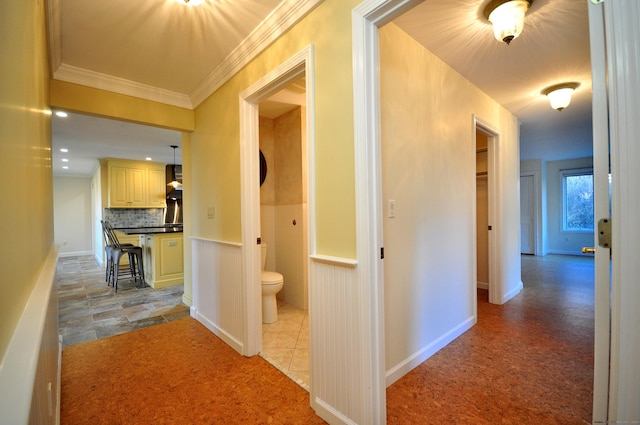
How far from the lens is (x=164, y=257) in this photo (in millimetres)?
4402

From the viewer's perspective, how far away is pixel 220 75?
8.23 feet

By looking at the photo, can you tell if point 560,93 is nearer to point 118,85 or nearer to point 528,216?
point 118,85

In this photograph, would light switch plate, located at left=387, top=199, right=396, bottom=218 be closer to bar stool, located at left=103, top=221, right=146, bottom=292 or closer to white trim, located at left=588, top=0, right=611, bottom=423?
white trim, located at left=588, top=0, right=611, bottom=423

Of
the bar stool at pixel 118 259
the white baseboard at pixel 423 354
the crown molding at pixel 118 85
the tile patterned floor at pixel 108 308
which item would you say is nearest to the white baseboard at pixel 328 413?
the white baseboard at pixel 423 354

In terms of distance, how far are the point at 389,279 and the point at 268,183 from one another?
7.56 feet

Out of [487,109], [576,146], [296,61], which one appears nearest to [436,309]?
[296,61]

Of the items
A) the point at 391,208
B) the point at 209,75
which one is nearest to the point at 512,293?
the point at 391,208

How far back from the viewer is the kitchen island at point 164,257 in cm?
433

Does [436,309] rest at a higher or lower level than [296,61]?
lower

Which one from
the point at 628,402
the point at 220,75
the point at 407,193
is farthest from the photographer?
the point at 220,75

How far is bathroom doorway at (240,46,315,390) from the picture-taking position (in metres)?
1.92

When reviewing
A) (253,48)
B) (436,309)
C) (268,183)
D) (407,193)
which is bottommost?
(436,309)

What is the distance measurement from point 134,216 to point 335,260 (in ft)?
23.1

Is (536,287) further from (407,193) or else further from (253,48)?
(253,48)
